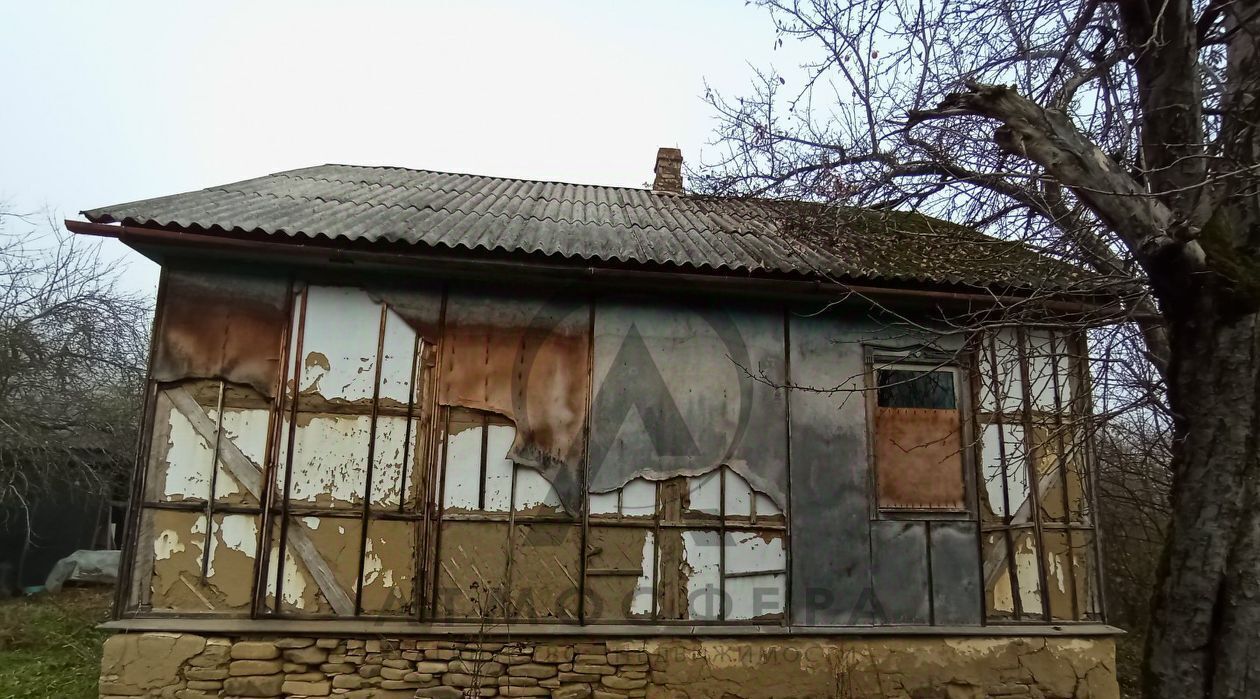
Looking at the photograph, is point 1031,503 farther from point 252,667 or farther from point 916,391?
point 252,667

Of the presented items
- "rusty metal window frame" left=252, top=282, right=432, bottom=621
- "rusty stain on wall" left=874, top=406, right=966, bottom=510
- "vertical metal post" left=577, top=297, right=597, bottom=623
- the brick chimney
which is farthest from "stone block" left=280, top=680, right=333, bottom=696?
the brick chimney

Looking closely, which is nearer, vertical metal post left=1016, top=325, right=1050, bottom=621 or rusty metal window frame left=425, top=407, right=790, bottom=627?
rusty metal window frame left=425, top=407, right=790, bottom=627

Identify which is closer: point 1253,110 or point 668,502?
point 1253,110

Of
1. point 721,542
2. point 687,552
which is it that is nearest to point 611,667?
point 687,552

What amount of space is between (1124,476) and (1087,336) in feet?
20.4

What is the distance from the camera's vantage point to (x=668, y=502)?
590 cm

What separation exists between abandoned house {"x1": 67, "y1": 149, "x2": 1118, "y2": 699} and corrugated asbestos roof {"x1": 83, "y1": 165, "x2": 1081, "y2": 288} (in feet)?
0.20

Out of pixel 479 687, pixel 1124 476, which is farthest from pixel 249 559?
pixel 1124 476

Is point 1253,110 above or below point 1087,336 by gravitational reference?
above

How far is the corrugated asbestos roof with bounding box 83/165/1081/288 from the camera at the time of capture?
18.2 feet

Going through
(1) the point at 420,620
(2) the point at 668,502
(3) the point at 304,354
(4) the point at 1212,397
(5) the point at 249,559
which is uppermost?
(3) the point at 304,354

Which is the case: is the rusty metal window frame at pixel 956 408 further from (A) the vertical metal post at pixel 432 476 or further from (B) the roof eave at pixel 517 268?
(A) the vertical metal post at pixel 432 476

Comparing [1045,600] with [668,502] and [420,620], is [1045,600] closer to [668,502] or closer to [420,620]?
[668,502]

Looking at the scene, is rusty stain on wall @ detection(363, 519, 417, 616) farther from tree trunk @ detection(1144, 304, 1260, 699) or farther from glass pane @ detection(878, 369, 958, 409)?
tree trunk @ detection(1144, 304, 1260, 699)
